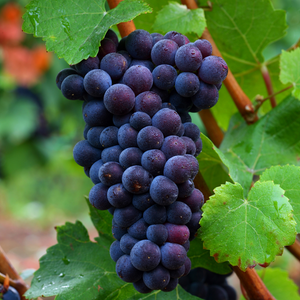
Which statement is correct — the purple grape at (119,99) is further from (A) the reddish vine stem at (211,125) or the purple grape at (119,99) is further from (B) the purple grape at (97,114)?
(A) the reddish vine stem at (211,125)

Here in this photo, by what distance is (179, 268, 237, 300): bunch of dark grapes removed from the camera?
0.71 m

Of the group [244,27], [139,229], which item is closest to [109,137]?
[139,229]

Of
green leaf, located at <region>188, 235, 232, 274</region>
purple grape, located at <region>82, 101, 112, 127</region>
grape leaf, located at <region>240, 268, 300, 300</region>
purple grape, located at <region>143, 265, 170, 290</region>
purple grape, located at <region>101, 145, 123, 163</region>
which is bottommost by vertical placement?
grape leaf, located at <region>240, 268, 300, 300</region>

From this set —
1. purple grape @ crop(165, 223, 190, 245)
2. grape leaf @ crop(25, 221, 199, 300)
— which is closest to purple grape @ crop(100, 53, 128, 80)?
purple grape @ crop(165, 223, 190, 245)

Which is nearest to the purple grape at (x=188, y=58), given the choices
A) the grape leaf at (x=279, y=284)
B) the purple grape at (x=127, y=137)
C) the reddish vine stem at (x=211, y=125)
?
the purple grape at (x=127, y=137)

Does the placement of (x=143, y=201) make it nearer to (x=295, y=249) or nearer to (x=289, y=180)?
(x=289, y=180)

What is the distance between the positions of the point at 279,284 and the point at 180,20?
2.21ft

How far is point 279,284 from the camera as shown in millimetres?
816

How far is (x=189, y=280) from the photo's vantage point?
0.72 m

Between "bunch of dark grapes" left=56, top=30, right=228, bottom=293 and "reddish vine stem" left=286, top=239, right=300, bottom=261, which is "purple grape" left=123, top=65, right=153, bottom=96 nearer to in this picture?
"bunch of dark grapes" left=56, top=30, right=228, bottom=293

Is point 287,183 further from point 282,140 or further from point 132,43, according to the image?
point 132,43

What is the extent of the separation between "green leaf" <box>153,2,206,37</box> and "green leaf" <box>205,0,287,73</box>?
13 cm

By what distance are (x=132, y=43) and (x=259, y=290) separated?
431mm

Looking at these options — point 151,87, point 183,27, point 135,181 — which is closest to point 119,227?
point 135,181
